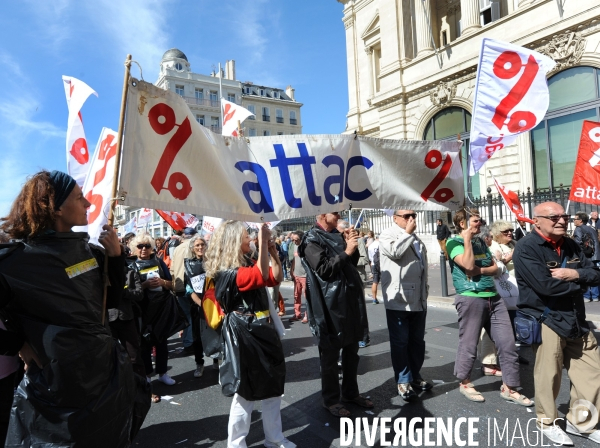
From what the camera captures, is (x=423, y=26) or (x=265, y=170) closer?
(x=265, y=170)

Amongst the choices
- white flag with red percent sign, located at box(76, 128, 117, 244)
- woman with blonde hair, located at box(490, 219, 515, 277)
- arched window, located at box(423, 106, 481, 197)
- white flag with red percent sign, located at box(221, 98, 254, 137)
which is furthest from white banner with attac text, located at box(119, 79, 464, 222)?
arched window, located at box(423, 106, 481, 197)

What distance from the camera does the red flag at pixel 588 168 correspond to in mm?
5949

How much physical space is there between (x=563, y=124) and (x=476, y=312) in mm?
16203

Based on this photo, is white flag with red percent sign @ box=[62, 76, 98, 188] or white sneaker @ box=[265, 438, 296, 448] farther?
white flag with red percent sign @ box=[62, 76, 98, 188]

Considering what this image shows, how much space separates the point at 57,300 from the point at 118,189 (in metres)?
0.69

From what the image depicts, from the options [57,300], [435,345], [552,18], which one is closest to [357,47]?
[552,18]

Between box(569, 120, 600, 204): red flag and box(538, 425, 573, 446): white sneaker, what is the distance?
3.79 m

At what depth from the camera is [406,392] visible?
13.6 ft

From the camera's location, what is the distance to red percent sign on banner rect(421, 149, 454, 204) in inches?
152

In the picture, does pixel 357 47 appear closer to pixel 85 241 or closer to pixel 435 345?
pixel 435 345

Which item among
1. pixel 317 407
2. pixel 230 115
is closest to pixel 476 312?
pixel 317 407

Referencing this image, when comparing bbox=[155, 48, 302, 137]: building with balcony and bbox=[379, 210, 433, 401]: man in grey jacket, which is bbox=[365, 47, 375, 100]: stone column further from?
bbox=[155, 48, 302, 137]: building with balcony

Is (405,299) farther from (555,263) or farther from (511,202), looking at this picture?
(511,202)

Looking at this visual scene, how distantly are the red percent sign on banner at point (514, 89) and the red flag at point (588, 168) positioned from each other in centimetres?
223
